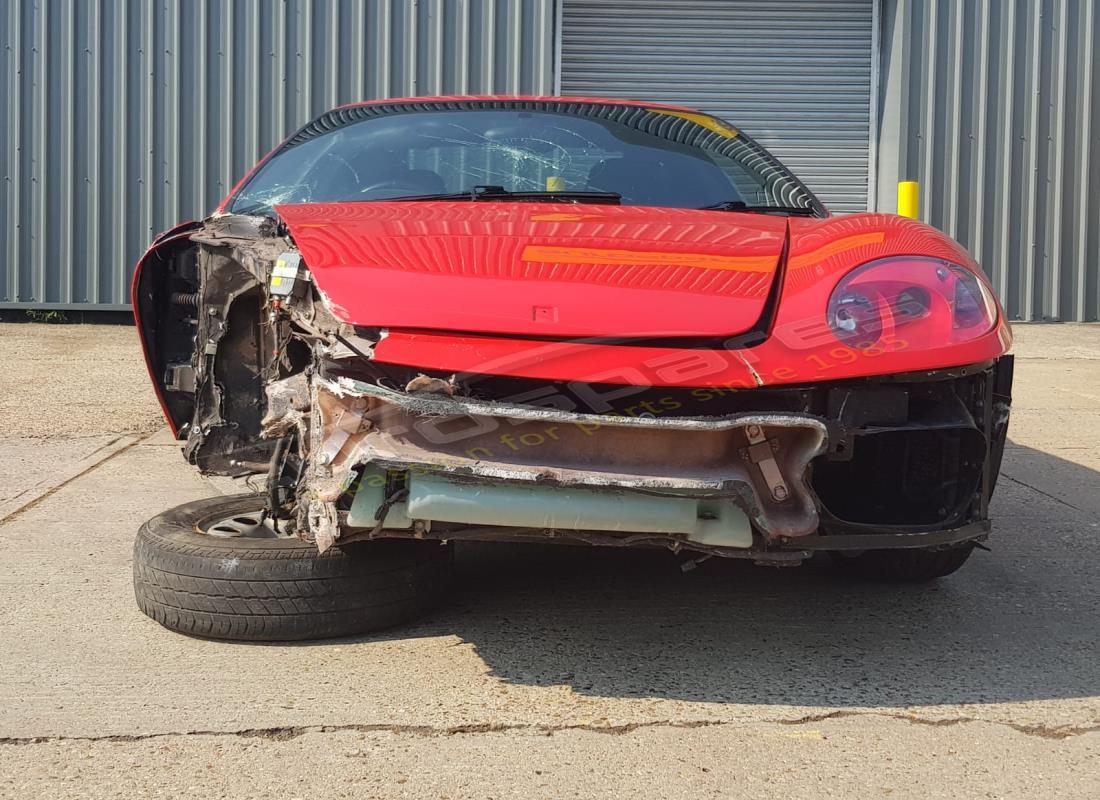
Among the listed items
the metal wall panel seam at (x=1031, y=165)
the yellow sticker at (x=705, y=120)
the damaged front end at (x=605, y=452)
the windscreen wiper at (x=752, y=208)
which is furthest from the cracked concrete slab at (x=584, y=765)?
the metal wall panel seam at (x=1031, y=165)

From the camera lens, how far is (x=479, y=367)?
7.56ft

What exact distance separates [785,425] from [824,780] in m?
0.68

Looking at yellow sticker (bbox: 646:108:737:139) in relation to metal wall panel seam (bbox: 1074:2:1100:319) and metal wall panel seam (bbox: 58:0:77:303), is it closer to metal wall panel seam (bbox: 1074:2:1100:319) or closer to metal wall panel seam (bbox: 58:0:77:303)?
metal wall panel seam (bbox: 58:0:77:303)

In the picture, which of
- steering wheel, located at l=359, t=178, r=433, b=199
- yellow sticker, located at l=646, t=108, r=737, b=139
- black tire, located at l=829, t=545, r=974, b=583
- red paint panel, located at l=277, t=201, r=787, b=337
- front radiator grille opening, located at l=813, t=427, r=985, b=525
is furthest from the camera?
yellow sticker, located at l=646, t=108, r=737, b=139

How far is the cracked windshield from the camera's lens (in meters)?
3.59

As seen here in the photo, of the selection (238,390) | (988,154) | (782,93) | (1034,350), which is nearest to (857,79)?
(782,93)

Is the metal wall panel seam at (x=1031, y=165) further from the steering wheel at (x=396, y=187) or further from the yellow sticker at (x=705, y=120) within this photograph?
the steering wheel at (x=396, y=187)

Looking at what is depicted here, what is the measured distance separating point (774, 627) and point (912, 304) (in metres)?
0.95

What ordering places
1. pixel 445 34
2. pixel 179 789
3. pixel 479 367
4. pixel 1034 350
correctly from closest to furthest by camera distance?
1. pixel 179 789
2. pixel 479 367
3. pixel 1034 350
4. pixel 445 34

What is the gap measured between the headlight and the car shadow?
80cm

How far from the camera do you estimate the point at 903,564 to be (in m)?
3.30

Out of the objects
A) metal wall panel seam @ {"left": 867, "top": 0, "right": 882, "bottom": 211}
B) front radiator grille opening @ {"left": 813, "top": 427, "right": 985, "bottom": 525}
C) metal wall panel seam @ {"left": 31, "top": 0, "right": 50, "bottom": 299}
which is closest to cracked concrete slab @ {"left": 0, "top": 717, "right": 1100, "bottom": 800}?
front radiator grille opening @ {"left": 813, "top": 427, "right": 985, "bottom": 525}

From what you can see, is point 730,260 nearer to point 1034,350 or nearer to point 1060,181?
point 1034,350

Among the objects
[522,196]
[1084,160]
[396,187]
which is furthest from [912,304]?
[1084,160]
